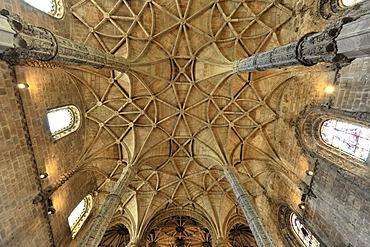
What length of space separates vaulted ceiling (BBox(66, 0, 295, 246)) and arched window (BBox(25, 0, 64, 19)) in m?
0.82

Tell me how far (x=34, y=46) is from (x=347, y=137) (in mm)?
13331

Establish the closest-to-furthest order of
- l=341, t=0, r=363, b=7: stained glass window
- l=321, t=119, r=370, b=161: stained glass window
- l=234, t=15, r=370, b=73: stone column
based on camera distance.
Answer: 1. l=234, t=15, r=370, b=73: stone column
2. l=321, t=119, r=370, b=161: stained glass window
3. l=341, t=0, r=363, b=7: stained glass window

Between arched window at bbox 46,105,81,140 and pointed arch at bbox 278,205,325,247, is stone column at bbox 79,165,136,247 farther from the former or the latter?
pointed arch at bbox 278,205,325,247

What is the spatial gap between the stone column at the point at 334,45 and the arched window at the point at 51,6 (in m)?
12.3

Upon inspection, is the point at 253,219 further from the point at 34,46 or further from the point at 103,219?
the point at 34,46

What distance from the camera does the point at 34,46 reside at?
599cm

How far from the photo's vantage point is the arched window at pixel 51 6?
38.5 ft

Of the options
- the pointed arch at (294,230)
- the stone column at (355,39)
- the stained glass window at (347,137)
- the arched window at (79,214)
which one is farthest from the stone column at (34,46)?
the pointed arch at (294,230)

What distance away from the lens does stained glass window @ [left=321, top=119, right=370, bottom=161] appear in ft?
32.7

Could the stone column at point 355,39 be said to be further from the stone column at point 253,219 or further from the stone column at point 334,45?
the stone column at point 253,219

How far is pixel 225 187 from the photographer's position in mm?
19266

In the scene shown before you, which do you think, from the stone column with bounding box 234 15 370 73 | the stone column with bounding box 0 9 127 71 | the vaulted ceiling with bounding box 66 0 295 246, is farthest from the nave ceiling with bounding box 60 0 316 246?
the stone column with bounding box 234 15 370 73

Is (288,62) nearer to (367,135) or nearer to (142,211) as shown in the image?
(367,135)

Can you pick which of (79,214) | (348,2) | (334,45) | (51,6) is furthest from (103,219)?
(348,2)
